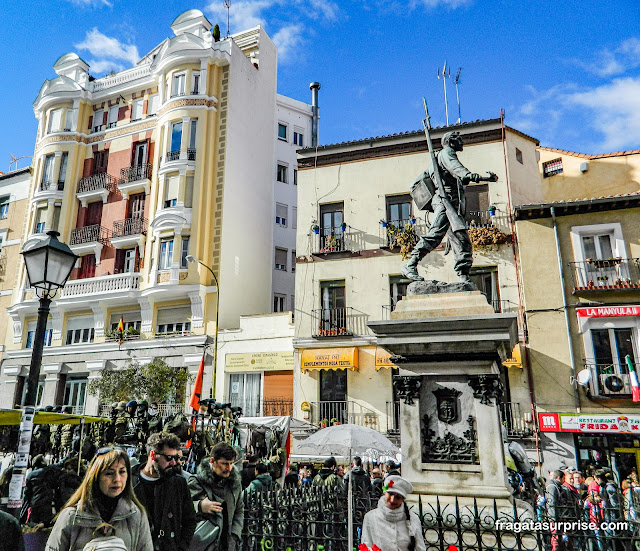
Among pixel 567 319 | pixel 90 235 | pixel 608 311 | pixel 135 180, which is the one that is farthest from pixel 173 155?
pixel 608 311

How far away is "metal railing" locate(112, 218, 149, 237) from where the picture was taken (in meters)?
27.9

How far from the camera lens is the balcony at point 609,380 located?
18281 millimetres

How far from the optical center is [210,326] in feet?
82.4

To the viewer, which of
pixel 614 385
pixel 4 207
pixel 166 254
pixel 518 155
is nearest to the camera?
pixel 614 385

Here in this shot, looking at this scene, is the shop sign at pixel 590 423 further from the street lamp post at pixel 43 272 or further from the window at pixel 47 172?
the window at pixel 47 172

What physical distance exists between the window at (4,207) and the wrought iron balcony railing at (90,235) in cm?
722

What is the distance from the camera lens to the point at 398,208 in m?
23.9

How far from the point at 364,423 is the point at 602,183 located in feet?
53.3

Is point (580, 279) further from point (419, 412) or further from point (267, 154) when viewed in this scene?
point (267, 154)

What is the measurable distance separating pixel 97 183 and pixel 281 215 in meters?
Result: 10.5

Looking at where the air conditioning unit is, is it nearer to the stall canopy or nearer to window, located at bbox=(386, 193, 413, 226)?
window, located at bbox=(386, 193, 413, 226)

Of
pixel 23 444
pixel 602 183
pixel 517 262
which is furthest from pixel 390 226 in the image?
pixel 23 444

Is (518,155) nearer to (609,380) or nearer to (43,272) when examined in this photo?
(609,380)

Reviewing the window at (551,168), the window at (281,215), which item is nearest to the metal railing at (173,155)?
the window at (281,215)
